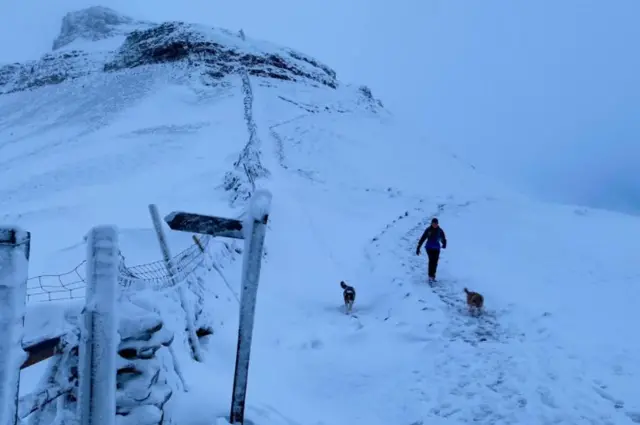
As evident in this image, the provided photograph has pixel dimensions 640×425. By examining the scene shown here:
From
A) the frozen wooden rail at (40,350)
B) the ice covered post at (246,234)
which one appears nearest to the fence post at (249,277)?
the ice covered post at (246,234)

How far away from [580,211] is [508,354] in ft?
39.2

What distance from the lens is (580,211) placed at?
56.0ft

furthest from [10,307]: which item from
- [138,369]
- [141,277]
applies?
[141,277]

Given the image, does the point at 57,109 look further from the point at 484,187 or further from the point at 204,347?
the point at 204,347

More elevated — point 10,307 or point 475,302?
point 10,307

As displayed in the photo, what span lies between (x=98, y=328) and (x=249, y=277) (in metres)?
1.49

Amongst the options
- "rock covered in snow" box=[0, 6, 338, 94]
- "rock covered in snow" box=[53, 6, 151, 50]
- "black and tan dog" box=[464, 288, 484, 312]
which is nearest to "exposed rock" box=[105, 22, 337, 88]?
"rock covered in snow" box=[0, 6, 338, 94]

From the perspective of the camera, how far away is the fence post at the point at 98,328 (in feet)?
9.41

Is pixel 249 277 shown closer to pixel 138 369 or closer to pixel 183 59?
pixel 138 369

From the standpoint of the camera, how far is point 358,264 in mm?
12836

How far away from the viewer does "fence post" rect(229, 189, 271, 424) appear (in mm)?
4066

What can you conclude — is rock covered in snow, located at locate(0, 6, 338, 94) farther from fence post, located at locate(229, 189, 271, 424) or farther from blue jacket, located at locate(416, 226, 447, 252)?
fence post, located at locate(229, 189, 271, 424)

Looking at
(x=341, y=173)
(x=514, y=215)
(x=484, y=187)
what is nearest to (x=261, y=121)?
(x=341, y=173)

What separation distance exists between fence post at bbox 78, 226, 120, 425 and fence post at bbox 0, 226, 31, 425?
568 millimetres
